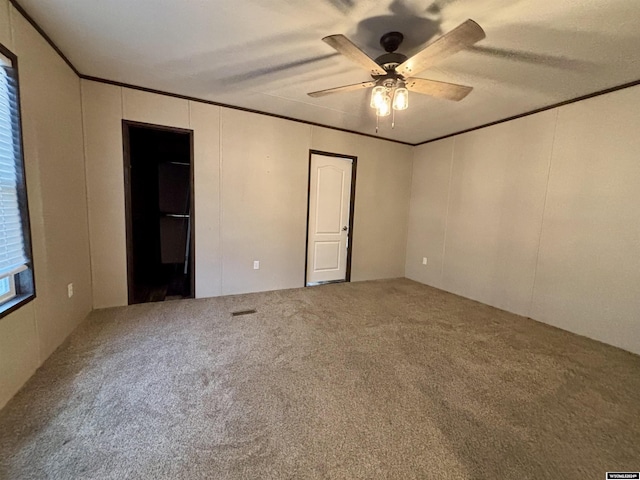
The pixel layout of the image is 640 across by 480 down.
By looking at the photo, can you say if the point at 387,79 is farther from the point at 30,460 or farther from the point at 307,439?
the point at 30,460

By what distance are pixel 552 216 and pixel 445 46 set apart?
2.58m

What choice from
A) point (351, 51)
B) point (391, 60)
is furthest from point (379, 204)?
point (351, 51)

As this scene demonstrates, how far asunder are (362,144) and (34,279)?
13.6 ft

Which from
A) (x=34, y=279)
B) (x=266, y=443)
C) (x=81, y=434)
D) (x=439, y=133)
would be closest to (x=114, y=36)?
(x=34, y=279)

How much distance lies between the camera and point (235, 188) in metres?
3.49

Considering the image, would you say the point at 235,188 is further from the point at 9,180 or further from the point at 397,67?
the point at 397,67

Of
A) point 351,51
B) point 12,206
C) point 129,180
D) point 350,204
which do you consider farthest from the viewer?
point 350,204

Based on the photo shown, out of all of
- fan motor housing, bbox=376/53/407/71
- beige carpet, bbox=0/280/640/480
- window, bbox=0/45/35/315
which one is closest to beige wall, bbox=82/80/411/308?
beige carpet, bbox=0/280/640/480

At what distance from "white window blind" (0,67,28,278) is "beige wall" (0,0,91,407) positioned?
8 centimetres

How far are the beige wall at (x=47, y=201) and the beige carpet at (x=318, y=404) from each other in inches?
7.8

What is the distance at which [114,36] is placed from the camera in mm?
2014

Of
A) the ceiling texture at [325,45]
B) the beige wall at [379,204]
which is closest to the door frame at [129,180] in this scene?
the ceiling texture at [325,45]

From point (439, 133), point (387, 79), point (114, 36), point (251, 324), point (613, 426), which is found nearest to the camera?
point (613, 426)

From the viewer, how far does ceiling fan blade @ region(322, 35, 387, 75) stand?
1482 mm
